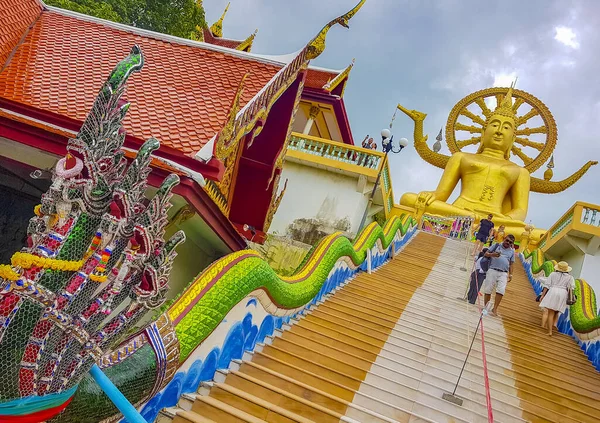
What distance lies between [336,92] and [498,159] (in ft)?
28.8

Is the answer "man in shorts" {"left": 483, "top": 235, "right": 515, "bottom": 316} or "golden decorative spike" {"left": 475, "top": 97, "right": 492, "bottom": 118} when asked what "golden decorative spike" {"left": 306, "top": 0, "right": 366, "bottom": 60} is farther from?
"golden decorative spike" {"left": 475, "top": 97, "right": 492, "bottom": 118}

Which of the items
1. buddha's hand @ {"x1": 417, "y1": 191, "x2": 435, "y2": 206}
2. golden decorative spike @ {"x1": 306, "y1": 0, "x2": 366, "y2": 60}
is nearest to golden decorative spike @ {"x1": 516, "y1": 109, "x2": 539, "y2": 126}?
buddha's hand @ {"x1": 417, "y1": 191, "x2": 435, "y2": 206}

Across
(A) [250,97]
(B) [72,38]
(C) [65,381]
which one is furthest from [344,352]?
(B) [72,38]

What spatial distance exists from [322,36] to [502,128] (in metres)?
17.3

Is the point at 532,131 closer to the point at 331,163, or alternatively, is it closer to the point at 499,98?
the point at 499,98

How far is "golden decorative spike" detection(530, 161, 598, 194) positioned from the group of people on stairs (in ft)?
50.5

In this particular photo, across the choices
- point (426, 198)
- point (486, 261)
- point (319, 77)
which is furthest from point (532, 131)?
point (486, 261)

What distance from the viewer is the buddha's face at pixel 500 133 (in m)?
22.0

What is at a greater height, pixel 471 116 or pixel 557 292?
pixel 471 116

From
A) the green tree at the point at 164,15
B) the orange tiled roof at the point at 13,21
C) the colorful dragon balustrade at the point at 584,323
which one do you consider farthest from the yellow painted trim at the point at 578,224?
the green tree at the point at 164,15

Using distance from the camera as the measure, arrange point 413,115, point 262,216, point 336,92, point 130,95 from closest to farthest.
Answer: point 130,95 → point 262,216 → point 336,92 → point 413,115

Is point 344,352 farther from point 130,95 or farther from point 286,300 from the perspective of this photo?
point 130,95

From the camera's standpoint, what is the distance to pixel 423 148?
79.1ft

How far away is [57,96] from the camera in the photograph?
574cm
